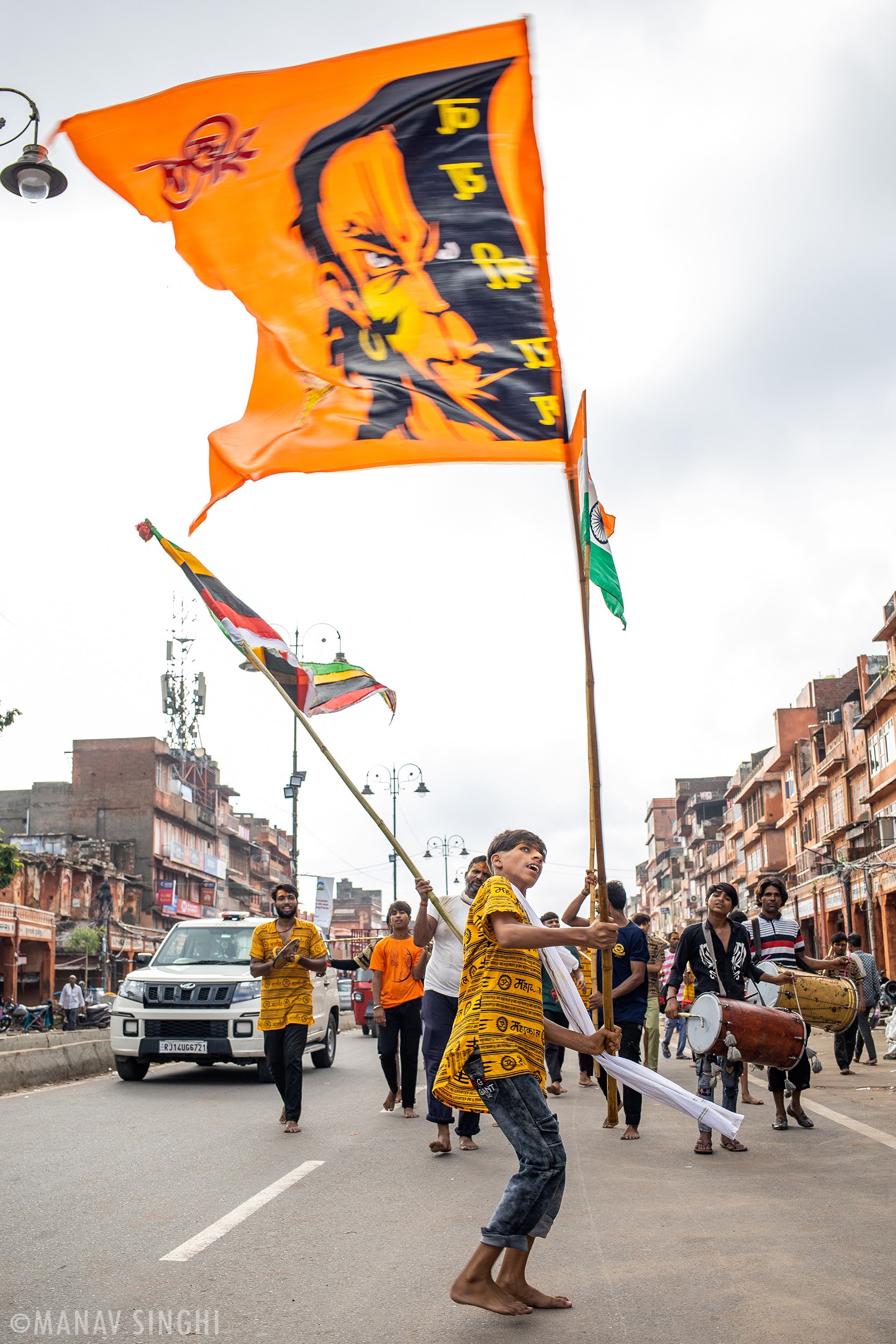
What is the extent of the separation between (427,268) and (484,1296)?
467 cm

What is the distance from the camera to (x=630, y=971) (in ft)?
33.1

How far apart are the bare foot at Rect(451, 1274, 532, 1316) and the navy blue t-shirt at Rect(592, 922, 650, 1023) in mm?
5288

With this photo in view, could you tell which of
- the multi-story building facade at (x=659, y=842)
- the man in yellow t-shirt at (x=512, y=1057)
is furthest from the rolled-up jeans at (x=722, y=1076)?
the multi-story building facade at (x=659, y=842)

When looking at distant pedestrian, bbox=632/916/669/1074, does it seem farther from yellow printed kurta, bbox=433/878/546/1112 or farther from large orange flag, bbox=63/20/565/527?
yellow printed kurta, bbox=433/878/546/1112

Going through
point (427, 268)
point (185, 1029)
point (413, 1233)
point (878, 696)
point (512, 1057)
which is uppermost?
point (878, 696)

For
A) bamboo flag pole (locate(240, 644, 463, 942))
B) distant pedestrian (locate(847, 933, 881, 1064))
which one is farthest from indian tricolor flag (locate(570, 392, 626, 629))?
distant pedestrian (locate(847, 933, 881, 1064))

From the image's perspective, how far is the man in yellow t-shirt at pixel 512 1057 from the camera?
174 inches

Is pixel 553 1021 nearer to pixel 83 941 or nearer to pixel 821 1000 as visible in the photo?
pixel 821 1000

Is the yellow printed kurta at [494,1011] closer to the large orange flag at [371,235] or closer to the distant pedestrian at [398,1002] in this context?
the large orange flag at [371,235]

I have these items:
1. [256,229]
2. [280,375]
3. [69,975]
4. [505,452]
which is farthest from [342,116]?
[69,975]

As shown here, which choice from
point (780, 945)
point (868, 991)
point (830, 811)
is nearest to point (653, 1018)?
point (780, 945)

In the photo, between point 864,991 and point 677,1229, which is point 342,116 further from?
point 864,991

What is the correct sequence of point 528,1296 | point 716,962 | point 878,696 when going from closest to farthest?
point 528,1296 < point 716,962 < point 878,696

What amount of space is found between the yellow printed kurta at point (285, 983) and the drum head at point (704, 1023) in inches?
116
